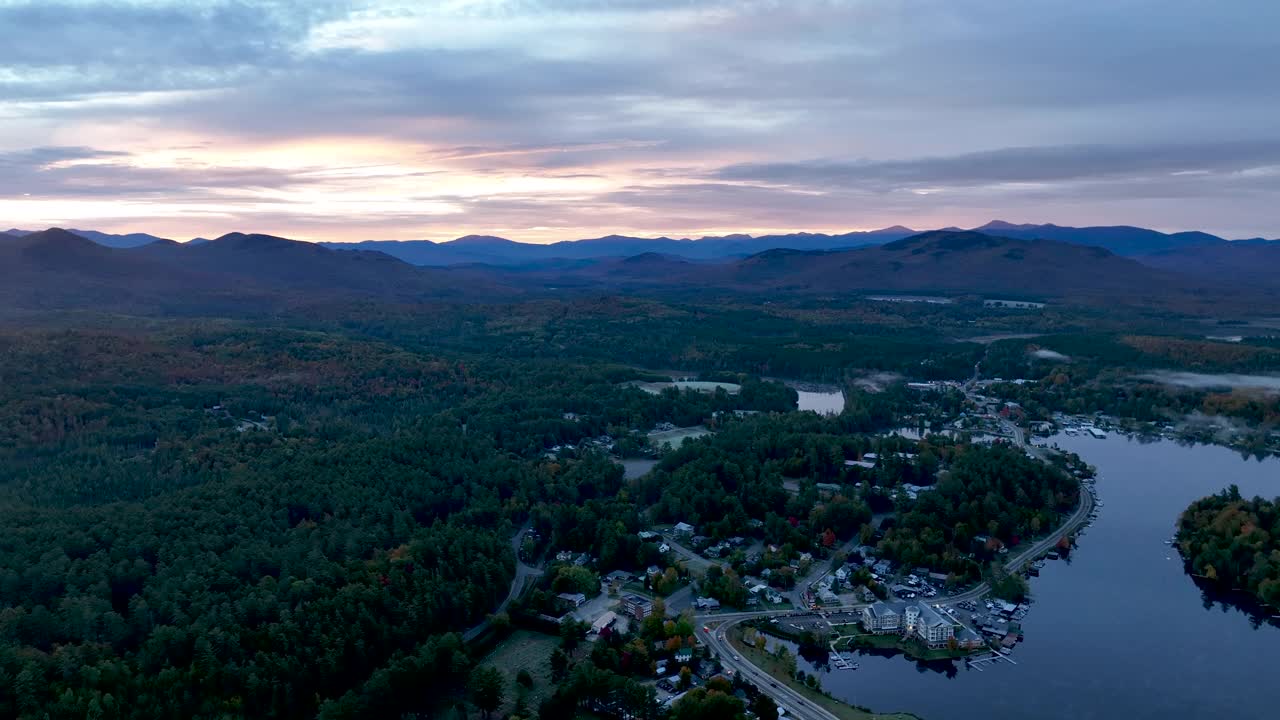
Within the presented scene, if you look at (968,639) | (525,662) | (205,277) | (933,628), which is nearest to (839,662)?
(933,628)

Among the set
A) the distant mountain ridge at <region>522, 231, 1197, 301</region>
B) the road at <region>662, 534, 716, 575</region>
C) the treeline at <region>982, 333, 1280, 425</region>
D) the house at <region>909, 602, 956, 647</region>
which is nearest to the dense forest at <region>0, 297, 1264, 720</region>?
the road at <region>662, 534, 716, 575</region>

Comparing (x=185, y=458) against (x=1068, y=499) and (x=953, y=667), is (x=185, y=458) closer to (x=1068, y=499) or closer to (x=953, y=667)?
(x=953, y=667)

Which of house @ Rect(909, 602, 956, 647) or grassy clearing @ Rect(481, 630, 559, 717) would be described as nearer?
grassy clearing @ Rect(481, 630, 559, 717)

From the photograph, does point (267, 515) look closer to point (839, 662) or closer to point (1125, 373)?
point (839, 662)

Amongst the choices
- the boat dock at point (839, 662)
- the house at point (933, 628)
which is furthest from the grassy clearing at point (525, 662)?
the house at point (933, 628)

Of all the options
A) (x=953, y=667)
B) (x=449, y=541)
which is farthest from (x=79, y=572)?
(x=953, y=667)

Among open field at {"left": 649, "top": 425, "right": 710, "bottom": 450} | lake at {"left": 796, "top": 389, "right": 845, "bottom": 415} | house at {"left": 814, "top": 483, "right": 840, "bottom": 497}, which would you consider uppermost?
lake at {"left": 796, "top": 389, "right": 845, "bottom": 415}

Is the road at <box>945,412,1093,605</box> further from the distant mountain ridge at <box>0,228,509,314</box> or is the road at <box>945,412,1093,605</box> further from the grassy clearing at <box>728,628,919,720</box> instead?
the distant mountain ridge at <box>0,228,509,314</box>
